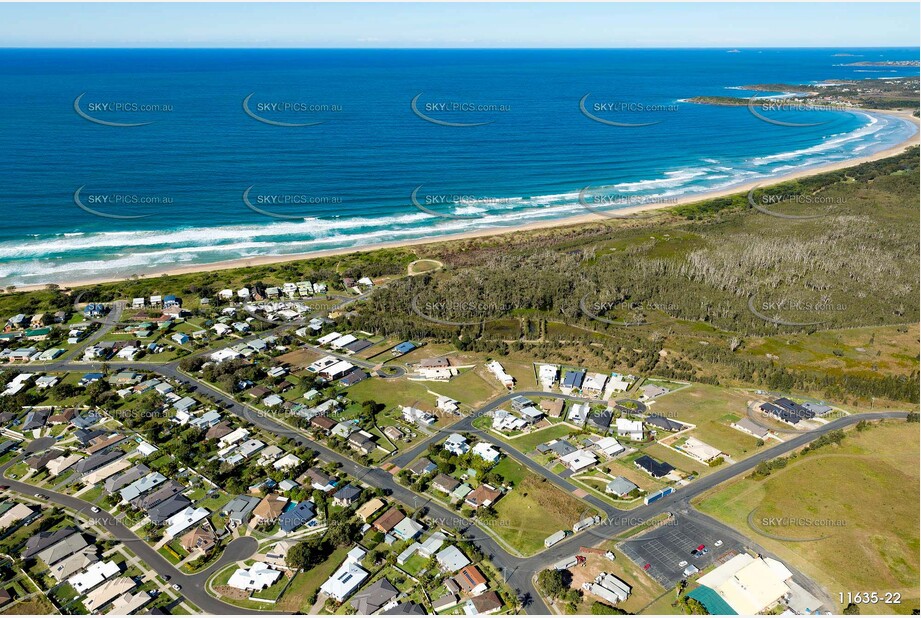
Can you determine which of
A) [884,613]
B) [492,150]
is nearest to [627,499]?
[884,613]

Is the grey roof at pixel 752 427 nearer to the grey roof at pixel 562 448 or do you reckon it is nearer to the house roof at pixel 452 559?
the grey roof at pixel 562 448

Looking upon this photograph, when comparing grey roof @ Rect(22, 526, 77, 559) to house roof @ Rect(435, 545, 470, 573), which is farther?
grey roof @ Rect(22, 526, 77, 559)

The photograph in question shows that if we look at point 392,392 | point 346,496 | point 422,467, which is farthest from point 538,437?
point 346,496

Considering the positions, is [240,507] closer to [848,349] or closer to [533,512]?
[533,512]

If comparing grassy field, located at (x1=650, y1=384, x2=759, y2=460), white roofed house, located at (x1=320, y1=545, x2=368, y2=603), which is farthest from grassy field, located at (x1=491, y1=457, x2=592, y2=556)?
grassy field, located at (x1=650, y1=384, x2=759, y2=460)

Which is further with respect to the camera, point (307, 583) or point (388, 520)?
point (388, 520)

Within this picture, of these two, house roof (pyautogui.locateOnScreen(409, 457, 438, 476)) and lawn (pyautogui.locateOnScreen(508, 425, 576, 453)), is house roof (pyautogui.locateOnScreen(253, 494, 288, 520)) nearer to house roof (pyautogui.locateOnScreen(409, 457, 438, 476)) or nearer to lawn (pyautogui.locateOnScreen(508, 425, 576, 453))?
house roof (pyautogui.locateOnScreen(409, 457, 438, 476))
